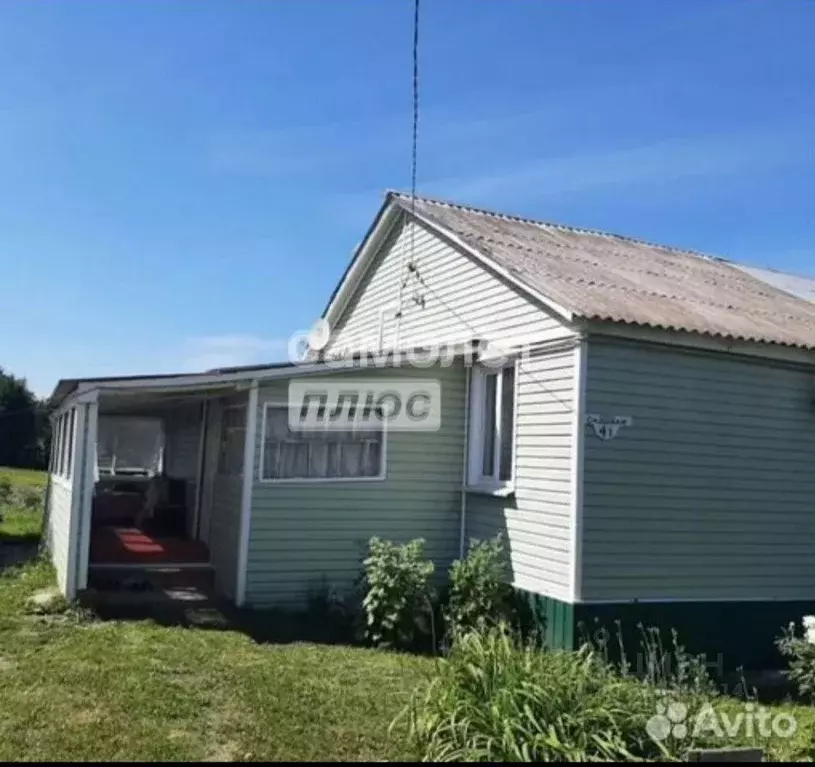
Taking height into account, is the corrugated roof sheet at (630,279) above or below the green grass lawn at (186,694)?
above

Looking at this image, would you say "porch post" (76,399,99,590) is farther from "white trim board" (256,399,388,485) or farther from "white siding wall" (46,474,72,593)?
"white trim board" (256,399,388,485)

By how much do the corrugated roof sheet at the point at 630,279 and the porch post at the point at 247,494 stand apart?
3555 millimetres

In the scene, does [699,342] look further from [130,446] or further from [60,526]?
[130,446]

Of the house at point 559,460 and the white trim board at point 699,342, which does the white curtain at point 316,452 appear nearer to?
the house at point 559,460

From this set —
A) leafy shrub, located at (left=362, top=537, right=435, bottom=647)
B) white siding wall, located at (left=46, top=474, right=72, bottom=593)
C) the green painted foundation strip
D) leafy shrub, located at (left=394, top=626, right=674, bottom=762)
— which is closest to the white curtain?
leafy shrub, located at (left=362, top=537, right=435, bottom=647)

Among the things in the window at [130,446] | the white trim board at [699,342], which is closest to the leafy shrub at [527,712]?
the white trim board at [699,342]

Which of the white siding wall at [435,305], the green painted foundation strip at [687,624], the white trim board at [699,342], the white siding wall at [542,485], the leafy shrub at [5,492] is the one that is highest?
the white siding wall at [435,305]

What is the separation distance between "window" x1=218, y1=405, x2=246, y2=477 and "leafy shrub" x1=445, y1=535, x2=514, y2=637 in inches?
122

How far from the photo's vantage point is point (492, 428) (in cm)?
1123

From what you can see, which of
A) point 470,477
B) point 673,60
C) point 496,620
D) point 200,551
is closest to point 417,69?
point 673,60

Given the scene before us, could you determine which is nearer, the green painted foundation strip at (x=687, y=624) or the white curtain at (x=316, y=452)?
the green painted foundation strip at (x=687, y=624)

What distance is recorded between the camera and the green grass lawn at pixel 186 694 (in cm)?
605

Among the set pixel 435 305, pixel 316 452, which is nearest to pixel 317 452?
pixel 316 452

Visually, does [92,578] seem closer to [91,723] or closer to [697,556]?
[91,723]
